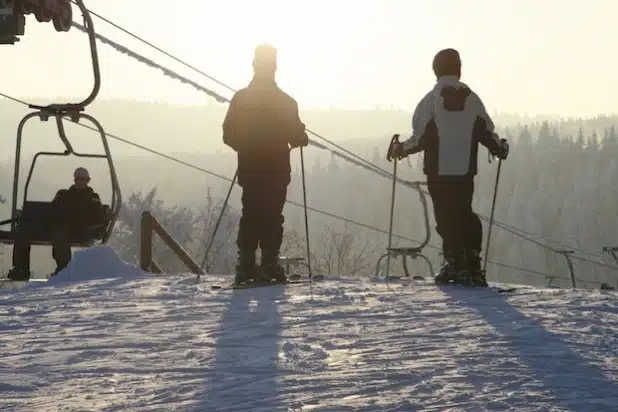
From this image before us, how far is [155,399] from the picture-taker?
337 centimetres

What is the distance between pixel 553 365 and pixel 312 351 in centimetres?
108

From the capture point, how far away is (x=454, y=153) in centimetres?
752

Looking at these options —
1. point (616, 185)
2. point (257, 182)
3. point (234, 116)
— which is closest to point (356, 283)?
point (257, 182)

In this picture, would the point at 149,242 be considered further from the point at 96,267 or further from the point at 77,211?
the point at 96,267

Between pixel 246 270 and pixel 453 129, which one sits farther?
pixel 246 270

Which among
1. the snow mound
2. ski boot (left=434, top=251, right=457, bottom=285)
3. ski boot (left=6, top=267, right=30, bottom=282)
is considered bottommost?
ski boot (left=6, top=267, right=30, bottom=282)

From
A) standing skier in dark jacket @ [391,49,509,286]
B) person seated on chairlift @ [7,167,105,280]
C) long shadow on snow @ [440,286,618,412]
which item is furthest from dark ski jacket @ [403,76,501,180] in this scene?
person seated on chairlift @ [7,167,105,280]

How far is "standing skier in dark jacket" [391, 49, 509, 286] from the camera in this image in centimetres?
746

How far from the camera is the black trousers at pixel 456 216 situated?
7.43 metres

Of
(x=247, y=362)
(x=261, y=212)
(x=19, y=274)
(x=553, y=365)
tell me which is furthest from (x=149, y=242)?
(x=553, y=365)

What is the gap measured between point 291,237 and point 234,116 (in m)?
45.3

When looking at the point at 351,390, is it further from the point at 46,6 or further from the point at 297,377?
the point at 46,6

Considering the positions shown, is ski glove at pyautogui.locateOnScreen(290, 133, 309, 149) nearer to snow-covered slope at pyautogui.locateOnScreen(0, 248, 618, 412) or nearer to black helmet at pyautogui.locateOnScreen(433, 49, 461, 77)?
black helmet at pyautogui.locateOnScreen(433, 49, 461, 77)

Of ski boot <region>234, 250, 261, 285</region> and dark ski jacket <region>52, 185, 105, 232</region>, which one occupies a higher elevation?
dark ski jacket <region>52, 185, 105, 232</region>
